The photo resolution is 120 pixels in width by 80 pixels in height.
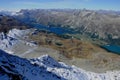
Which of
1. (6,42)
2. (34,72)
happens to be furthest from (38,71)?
(6,42)

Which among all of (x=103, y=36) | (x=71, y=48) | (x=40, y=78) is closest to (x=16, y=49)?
(x=71, y=48)

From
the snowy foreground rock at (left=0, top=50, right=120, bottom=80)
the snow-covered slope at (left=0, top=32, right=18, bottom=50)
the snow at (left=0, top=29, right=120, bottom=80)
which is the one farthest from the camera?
the snow-covered slope at (left=0, top=32, right=18, bottom=50)

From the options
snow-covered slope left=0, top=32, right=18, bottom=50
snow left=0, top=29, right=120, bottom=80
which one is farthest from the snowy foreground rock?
snow-covered slope left=0, top=32, right=18, bottom=50

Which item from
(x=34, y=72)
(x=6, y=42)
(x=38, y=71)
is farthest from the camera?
(x=6, y=42)

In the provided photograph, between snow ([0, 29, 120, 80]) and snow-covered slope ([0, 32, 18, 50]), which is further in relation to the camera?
snow-covered slope ([0, 32, 18, 50])

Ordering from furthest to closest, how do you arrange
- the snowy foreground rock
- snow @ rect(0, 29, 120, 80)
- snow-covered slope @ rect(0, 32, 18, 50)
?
snow-covered slope @ rect(0, 32, 18, 50), snow @ rect(0, 29, 120, 80), the snowy foreground rock

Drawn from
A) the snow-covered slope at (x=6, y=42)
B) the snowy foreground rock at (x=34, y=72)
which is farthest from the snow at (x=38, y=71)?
the snow-covered slope at (x=6, y=42)

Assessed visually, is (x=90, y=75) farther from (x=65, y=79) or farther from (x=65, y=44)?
(x=65, y=44)

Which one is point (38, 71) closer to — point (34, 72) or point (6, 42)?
point (34, 72)

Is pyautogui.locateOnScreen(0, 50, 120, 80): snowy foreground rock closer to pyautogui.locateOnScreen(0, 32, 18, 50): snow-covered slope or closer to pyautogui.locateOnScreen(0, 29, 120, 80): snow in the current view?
pyautogui.locateOnScreen(0, 29, 120, 80): snow
